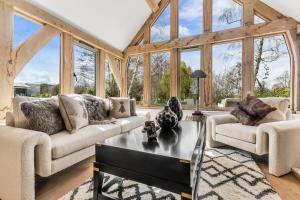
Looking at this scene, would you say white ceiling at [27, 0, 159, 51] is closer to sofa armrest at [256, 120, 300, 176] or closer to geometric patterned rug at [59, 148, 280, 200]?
geometric patterned rug at [59, 148, 280, 200]

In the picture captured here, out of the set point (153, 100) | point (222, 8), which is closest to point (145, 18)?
point (222, 8)

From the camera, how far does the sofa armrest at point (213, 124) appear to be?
2781 millimetres

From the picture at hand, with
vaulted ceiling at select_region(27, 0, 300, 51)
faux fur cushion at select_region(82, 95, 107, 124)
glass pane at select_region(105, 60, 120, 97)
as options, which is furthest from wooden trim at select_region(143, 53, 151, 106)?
faux fur cushion at select_region(82, 95, 107, 124)

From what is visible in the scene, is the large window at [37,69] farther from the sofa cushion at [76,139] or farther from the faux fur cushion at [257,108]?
the faux fur cushion at [257,108]

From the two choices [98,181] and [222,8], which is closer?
[98,181]

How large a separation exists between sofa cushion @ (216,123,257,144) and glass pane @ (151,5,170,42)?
297cm

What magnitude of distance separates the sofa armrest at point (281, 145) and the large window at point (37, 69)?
3.31 m

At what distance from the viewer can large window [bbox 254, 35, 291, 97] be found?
3.55 meters

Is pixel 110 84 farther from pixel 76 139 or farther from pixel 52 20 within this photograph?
pixel 76 139

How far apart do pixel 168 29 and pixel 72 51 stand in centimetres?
253

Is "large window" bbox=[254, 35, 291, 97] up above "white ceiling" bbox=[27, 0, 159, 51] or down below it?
below

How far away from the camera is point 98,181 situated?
4.53 ft

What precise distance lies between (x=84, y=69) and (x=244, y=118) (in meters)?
3.29

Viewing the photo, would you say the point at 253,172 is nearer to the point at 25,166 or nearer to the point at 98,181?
the point at 98,181
